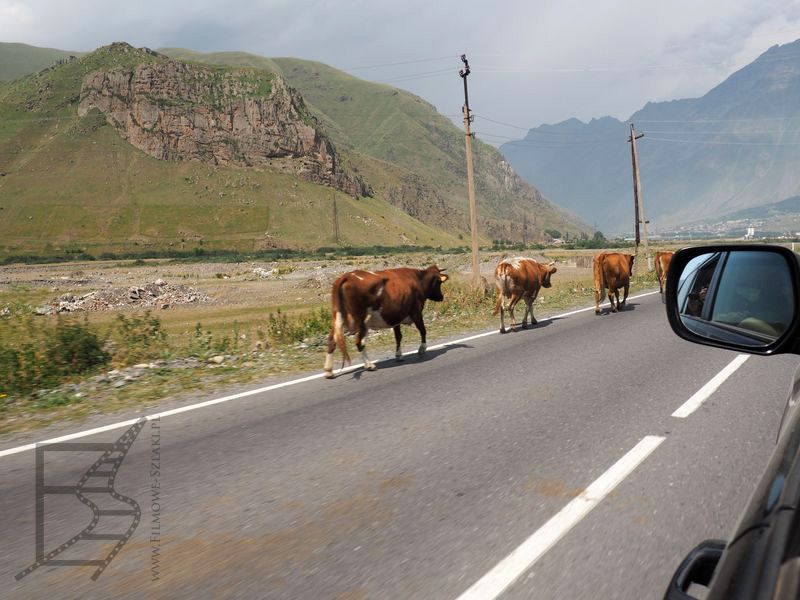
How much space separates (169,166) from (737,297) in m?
143

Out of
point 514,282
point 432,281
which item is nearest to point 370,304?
point 432,281

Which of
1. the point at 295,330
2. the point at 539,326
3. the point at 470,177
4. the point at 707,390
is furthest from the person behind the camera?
the point at 470,177

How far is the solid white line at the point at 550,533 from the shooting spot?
2.91 metres

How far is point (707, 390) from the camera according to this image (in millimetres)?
7000


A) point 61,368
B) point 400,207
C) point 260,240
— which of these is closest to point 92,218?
point 260,240

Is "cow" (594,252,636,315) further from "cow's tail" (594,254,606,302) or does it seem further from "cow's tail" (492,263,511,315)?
"cow's tail" (492,263,511,315)

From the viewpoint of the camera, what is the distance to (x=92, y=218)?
386 ft

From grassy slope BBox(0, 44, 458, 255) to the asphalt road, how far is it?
114612 mm

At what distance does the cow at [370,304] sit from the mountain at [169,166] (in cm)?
11051

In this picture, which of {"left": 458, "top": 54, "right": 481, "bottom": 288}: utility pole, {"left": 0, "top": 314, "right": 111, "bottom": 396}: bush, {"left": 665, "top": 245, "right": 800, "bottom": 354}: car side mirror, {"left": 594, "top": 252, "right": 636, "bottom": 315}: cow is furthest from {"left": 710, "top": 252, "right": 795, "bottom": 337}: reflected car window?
{"left": 458, "top": 54, "right": 481, "bottom": 288}: utility pole

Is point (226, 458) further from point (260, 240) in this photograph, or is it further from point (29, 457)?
point (260, 240)

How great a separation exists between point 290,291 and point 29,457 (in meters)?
37.5

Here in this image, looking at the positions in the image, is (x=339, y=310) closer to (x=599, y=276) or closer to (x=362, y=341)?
(x=362, y=341)

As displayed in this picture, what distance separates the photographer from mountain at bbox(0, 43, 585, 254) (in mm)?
117750
